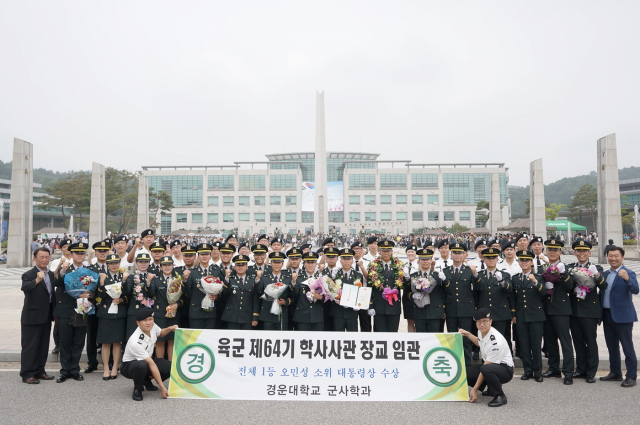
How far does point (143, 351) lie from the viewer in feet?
17.2

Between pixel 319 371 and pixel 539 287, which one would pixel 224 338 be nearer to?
pixel 319 371

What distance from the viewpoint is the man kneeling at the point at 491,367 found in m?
4.97

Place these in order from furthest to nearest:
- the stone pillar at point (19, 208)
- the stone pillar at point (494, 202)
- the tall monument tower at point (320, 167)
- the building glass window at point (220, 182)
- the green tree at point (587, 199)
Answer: the building glass window at point (220, 182) → the green tree at point (587, 199) → the tall monument tower at point (320, 167) → the stone pillar at point (494, 202) → the stone pillar at point (19, 208)

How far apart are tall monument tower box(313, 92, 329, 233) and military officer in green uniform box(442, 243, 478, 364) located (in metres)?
49.7

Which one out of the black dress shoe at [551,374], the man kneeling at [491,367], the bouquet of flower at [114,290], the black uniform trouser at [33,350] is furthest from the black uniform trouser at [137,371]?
the black dress shoe at [551,374]

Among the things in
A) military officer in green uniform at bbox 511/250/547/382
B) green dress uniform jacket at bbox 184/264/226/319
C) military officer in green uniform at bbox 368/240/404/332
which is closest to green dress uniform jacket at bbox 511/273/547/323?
military officer in green uniform at bbox 511/250/547/382

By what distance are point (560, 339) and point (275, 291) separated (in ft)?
13.2

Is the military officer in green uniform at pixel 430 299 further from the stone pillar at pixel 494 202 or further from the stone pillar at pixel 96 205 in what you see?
the stone pillar at pixel 494 202

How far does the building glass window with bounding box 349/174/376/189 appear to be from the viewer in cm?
8075

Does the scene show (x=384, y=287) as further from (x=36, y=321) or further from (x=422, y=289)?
(x=36, y=321)

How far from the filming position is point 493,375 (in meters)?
4.97

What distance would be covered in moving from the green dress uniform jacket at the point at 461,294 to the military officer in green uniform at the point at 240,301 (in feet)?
9.34

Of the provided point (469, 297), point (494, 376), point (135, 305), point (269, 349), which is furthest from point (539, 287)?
point (135, 305)

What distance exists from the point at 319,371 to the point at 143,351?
2.16m
